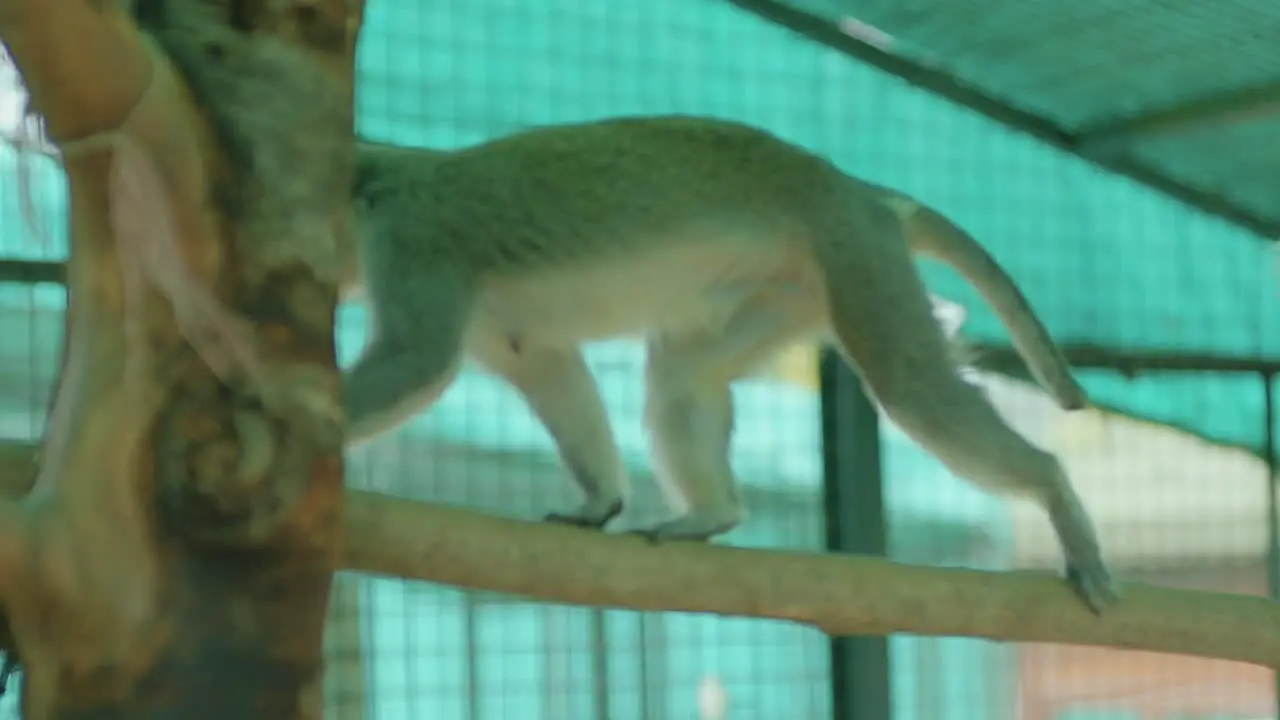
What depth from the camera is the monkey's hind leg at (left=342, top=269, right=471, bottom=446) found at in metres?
1.84

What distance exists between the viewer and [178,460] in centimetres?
109

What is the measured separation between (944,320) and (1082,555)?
378 mm

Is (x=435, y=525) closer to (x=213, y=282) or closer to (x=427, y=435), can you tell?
Result: (x=213, y=282)

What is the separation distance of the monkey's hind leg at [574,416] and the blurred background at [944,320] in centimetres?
33

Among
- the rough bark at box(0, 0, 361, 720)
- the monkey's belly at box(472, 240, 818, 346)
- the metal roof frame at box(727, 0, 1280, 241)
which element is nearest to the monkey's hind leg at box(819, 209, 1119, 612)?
the monkey's belly at box(472, 240, 818, 346)

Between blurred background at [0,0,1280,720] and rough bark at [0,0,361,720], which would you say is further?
blurred background at [0,0,1280,720]

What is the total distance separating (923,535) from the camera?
9.87ft

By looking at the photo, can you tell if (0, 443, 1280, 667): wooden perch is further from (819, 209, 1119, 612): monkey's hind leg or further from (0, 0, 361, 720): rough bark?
(0, 0, 361, 720): rough bark

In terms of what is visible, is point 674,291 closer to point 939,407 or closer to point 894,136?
point 939,407

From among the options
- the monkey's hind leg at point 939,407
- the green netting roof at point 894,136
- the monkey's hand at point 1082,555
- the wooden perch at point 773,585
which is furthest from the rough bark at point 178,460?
the green netting roof at point 894,136

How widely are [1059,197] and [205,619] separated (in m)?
3.04

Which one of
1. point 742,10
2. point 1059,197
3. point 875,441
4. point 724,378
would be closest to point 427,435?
point 724,378

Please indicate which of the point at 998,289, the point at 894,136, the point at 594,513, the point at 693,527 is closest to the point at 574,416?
the point at 594,513

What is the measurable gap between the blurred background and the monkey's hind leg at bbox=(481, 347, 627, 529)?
333 mm
